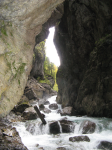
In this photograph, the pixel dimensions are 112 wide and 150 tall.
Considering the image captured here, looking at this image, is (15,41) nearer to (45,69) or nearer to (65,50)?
(65,50)

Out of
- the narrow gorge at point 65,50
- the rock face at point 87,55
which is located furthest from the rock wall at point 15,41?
the rock face at point 87,55

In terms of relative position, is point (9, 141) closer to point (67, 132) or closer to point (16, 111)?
point (67, 132)

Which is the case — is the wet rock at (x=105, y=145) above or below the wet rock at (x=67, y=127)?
below

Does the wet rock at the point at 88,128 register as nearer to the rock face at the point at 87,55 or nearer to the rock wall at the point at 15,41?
the rock face at the point at 87,55

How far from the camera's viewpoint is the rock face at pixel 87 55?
13.0 metres

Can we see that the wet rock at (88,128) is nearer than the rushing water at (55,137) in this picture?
No

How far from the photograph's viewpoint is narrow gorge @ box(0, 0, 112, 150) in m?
4.16

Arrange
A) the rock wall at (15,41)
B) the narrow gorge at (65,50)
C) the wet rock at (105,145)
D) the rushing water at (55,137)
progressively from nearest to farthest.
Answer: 1. the rock wall at (15,41)
2. the narrow gorge at (65,50)
3. the wet rock at (105,145)
4. the rushing water at (55,137)

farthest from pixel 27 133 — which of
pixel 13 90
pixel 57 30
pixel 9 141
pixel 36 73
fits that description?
pixel 36 73

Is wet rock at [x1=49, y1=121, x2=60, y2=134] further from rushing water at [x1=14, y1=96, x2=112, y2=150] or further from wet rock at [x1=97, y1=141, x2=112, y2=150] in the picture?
wet rock at [x1=97, y1=141, x2=112, y2=150]

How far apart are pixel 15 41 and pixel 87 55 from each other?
1542 cm

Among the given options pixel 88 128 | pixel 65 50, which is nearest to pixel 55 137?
pixel 88 128

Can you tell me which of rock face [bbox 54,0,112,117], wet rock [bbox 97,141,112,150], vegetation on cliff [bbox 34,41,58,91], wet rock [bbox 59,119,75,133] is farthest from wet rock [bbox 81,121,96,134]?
vegetation on cliff [bbox 34,41,58,91]

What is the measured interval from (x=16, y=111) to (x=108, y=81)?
38.3 ft
